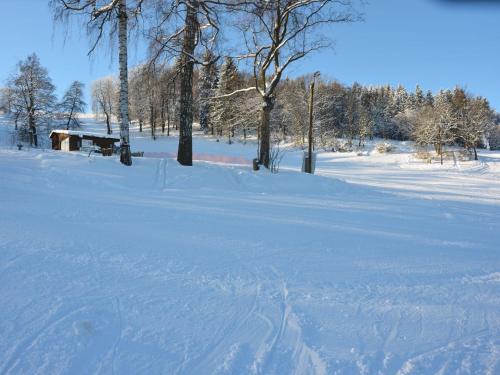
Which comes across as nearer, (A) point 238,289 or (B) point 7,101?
(A) point 238,289

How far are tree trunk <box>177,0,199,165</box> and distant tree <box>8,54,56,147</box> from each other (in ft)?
94.6

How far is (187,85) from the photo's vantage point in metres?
11.4

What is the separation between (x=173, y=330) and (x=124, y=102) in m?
9.71

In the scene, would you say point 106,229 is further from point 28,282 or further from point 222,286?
point 222,286

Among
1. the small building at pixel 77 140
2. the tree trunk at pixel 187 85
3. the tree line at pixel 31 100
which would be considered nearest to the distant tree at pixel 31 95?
the tree line at pixel 31 100

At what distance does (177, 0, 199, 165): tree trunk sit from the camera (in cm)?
1120

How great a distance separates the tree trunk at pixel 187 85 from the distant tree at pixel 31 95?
2882 centimetres

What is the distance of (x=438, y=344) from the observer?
256cm

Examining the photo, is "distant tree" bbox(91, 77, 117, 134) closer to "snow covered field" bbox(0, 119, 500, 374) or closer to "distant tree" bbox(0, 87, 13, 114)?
"distant tree" bbox(0, 87, 13, 114)

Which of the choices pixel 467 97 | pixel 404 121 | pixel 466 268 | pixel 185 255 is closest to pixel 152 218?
pixel 185 255

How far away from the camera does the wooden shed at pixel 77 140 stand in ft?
80.7

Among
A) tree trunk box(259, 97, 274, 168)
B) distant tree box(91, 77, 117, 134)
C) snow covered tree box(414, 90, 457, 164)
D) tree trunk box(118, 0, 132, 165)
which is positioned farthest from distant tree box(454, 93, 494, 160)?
distant tree box(91, 77, 117, 134)

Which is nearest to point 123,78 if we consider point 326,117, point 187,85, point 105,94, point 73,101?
point 187,85

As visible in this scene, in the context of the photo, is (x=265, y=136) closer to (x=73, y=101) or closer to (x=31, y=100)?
(x=31, y=100)
